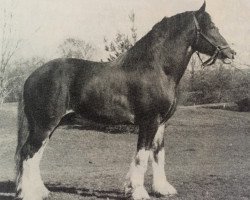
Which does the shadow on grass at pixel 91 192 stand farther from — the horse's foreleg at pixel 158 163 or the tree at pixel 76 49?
the tree at pixel 76 49

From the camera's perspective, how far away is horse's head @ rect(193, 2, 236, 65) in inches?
262

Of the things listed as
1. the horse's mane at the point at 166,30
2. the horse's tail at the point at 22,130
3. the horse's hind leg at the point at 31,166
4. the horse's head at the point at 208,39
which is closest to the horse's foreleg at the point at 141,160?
the horse's mane at the point at 166,30

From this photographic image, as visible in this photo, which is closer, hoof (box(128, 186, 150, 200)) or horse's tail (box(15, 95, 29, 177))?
hoof (box(128, 186, 150, 200))

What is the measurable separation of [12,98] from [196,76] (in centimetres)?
962

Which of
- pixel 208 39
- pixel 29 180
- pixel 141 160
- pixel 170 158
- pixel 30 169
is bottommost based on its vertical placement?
pixel 170 158

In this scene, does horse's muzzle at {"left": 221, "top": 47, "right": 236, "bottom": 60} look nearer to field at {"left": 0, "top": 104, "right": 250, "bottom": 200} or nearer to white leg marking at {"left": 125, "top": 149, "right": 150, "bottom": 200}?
white leg marking at {"left": 125, "top": 149, "right": 150, "bottom": 200}

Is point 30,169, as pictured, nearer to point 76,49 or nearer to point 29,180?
point 29,180

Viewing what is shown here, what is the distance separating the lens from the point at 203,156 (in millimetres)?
12828

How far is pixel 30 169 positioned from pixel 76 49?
59.6 feet

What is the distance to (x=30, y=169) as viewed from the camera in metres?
6.29

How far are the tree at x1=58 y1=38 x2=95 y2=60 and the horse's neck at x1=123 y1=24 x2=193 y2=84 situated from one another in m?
15.4

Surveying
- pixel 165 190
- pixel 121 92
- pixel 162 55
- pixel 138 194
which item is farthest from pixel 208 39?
pixel 138 194

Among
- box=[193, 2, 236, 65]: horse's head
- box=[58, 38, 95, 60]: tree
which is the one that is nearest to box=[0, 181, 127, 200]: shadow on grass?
box=[193, 2, 236, 65]: horse's head

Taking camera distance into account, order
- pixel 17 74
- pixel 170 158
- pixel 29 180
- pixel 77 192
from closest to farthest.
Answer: pixel 29 180
pixel 77 192
pixel 170 158
pixel 17 74
